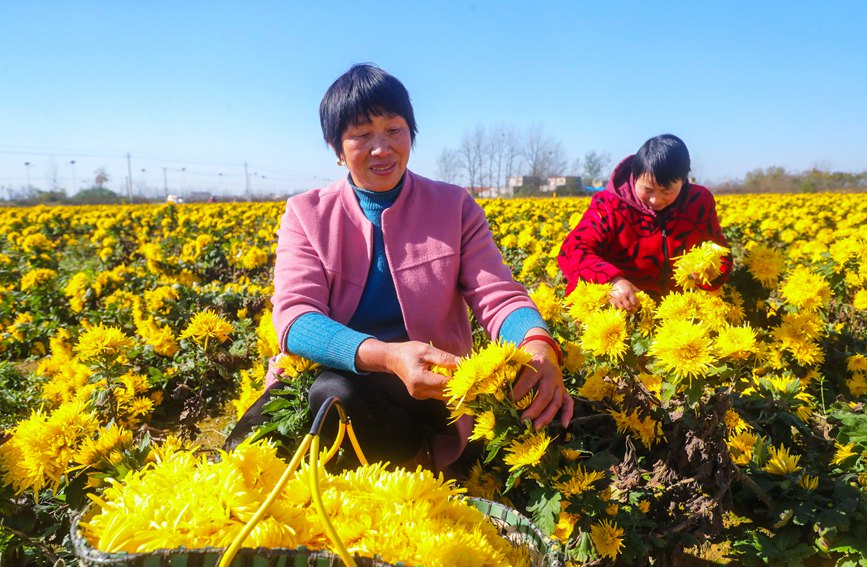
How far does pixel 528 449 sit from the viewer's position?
143 centimetres

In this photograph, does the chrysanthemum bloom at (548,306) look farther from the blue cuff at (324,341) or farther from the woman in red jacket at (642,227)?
the blue cuff at (324,341)

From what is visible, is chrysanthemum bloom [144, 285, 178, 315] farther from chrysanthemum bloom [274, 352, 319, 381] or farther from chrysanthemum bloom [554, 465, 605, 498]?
chrysanthemum bloom [554, 465, 605, 498]

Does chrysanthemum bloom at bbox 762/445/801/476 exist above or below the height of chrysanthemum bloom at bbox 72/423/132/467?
below

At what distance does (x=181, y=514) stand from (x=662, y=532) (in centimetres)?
150

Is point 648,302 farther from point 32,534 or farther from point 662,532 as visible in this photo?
point 32,534

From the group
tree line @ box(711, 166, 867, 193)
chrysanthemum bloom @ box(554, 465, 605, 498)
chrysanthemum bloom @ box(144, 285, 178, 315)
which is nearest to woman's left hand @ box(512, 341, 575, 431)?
chrysanthemum bloom @ box(554, 465, 605, 498)

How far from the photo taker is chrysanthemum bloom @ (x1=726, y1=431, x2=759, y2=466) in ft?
6.57

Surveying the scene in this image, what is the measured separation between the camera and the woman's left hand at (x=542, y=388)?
1.39 m

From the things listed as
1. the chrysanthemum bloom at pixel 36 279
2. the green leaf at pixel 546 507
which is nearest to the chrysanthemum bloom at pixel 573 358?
the green leaf at pixel 546 507

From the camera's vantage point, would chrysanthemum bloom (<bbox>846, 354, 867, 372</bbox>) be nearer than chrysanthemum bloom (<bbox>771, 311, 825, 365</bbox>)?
No

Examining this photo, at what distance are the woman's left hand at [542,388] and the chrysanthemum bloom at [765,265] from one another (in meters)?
1.53

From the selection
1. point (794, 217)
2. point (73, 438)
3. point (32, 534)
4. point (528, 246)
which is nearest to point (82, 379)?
point (32, 534)

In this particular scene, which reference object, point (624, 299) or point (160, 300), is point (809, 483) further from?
point (160, 300)

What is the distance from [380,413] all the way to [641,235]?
1.89 m
